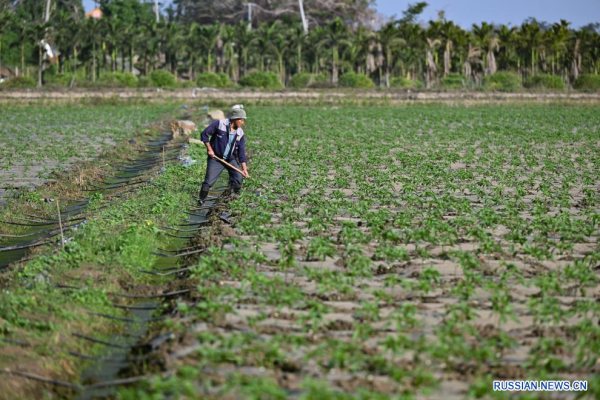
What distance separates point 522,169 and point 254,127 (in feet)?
43.3

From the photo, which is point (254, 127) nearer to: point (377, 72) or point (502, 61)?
point (377, 72)

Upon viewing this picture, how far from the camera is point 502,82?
57.3 meters

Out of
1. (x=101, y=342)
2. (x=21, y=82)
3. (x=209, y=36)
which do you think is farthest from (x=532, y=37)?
(x=101, y=342)

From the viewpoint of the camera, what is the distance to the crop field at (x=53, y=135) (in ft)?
56.2

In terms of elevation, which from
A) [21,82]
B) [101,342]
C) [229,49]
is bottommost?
[101,342]

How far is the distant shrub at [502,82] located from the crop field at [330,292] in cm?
4172

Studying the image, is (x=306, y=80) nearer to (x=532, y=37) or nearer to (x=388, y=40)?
(x=388, y=40)

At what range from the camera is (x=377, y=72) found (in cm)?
7181

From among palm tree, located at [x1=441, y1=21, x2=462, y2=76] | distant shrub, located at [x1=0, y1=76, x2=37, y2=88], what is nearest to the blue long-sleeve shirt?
distant shrub, located at [x1=0, y1=76, x2=37, y2=88]

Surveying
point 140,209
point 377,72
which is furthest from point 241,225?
point 377,72

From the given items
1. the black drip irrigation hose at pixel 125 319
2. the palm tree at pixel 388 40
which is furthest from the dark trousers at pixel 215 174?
the palm tree at pixel 388 40

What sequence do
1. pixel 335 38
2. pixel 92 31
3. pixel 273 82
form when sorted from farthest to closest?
pixel 335 38 → pixel 92 31 → pixel 273 82

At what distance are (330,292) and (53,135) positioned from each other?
20.8m

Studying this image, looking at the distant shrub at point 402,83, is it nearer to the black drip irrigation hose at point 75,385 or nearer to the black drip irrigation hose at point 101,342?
the black drip irrigation hose at point 101,342
